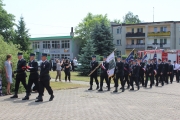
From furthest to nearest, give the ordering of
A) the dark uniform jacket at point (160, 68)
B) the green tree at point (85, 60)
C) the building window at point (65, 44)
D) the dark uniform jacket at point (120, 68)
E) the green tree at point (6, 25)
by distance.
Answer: the building window at point (65, 44) < the green tree at point (6, 25) < the green tree at point (85, 60) < the dark uniform jacket at point (160, 68) < the dark uniform jacket at point (120, 68)

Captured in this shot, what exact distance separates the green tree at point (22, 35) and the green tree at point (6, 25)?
2.22 meters

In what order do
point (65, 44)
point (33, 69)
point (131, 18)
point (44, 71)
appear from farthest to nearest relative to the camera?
point (131, 18), point (65, 44), point (33, 69), point (44, 71)

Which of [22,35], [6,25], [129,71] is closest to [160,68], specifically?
[129,71]

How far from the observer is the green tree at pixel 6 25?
148 ft

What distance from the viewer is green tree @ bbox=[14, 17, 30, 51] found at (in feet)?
143

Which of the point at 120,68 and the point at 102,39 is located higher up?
the point at 102,39

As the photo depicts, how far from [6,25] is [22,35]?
13.2 ft

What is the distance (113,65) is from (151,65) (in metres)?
3.61

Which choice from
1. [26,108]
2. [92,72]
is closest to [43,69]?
[26,108]

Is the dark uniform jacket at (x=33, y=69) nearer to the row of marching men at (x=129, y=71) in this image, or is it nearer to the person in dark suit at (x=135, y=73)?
the row of marching men at (x=129, y=71)

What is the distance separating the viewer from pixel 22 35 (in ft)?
144

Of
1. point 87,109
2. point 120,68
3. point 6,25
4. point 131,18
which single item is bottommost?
point 87,109

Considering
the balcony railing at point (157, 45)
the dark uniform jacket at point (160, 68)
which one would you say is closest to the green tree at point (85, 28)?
the balcony railing at point (157, 45)

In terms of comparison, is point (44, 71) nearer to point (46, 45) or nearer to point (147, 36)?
point (147, 36)
